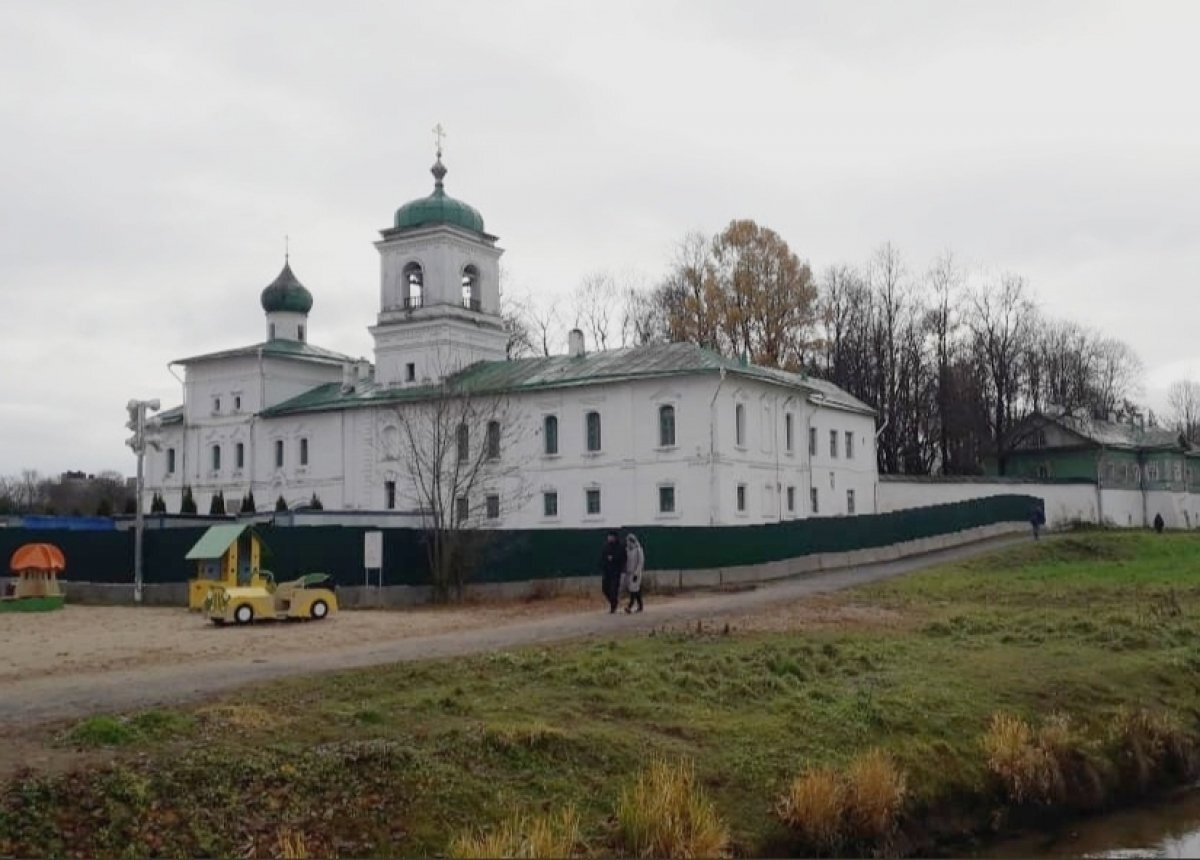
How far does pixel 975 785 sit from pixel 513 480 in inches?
1570

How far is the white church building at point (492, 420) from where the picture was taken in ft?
162

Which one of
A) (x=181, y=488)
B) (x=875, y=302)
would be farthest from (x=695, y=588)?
(x=875, y=302)

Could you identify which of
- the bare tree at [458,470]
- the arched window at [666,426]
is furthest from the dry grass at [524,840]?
the arched window at [666,426]

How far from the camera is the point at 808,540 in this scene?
39.3m

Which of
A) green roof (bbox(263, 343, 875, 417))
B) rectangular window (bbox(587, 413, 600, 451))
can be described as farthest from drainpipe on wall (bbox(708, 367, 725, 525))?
rectangular window (bbox(587, 413, 600, 451))

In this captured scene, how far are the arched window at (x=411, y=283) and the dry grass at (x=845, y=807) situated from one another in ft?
159

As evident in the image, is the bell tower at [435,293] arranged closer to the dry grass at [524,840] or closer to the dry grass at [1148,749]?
the dry grass at [1148,749]

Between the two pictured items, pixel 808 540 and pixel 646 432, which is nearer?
pixel 808 540

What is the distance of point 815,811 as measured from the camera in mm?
12328

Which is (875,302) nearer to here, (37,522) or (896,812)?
(37,522)

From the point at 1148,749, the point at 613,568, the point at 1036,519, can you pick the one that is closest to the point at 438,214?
the point at 1036,519

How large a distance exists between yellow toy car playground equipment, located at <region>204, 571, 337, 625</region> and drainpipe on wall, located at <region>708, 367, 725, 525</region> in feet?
76.7

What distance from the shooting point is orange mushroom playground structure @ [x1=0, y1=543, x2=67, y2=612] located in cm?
2973

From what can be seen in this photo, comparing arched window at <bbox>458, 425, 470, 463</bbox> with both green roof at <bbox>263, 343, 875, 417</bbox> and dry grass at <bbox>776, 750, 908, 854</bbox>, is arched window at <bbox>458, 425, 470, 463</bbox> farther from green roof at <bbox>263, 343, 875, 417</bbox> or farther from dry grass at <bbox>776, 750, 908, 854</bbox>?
dry grass at <bbox>776, 750, 908, 854</bbox>
